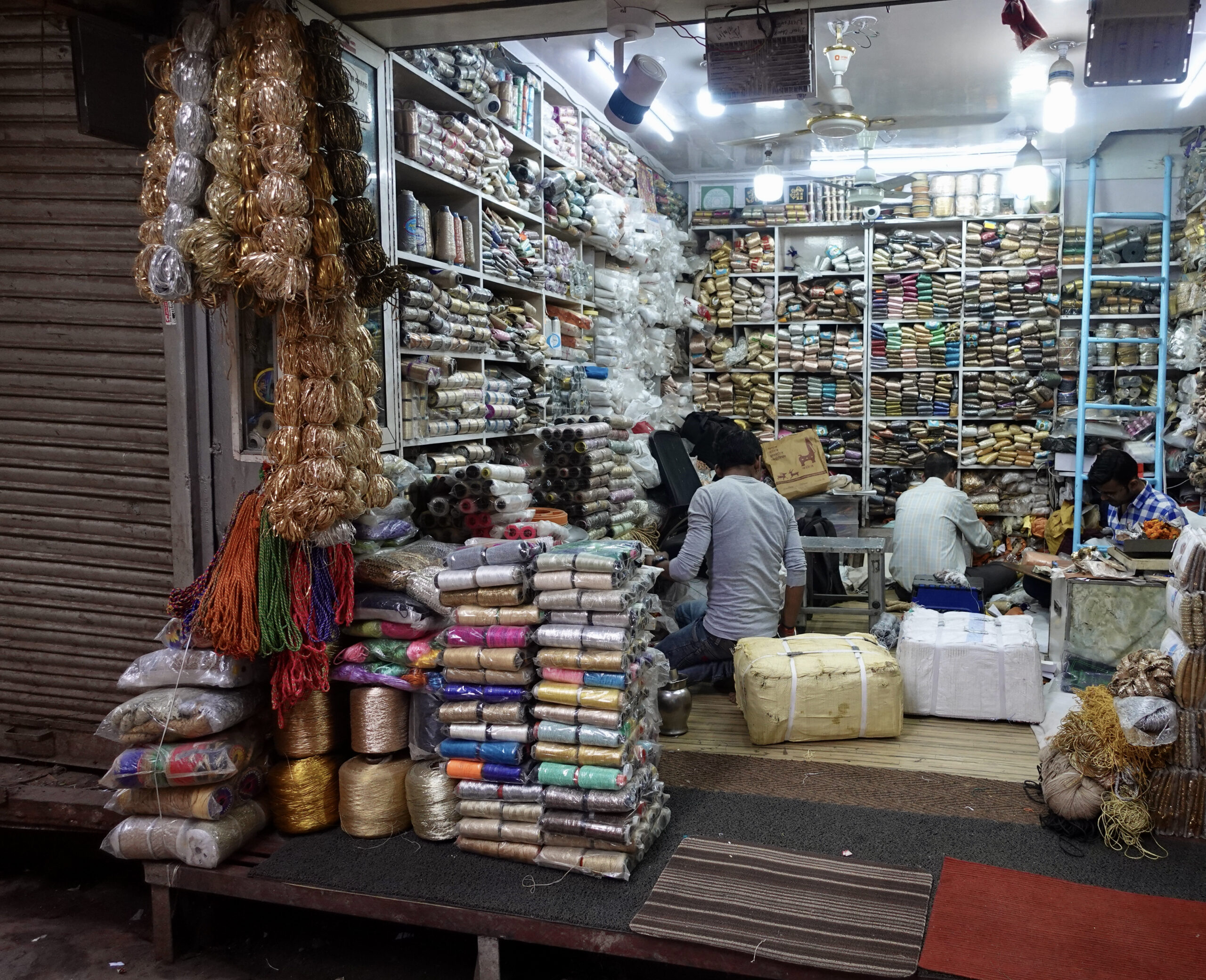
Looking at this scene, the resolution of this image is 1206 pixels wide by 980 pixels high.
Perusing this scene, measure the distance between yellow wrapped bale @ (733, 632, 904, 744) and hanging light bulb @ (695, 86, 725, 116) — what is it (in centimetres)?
440

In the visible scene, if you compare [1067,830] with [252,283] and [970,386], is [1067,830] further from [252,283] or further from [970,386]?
[970,386]

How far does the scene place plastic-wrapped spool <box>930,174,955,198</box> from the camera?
925 cm

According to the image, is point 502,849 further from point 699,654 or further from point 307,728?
point 699,654

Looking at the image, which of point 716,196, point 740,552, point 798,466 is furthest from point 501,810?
point 716,196

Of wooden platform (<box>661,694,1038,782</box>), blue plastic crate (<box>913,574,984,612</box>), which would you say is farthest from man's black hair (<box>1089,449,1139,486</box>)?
wooden platform (<box>661,694,1038,782</box>)

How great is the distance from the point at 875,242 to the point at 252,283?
7.89m

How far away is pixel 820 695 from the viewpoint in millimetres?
4180

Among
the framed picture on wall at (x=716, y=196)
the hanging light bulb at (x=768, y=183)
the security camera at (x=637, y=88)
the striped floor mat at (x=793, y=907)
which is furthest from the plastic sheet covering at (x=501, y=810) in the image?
the framed picture on wall at (x=716, y=196)

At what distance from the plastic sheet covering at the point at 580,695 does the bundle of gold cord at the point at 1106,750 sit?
1.64m

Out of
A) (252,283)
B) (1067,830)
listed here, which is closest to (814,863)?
(1067,830)

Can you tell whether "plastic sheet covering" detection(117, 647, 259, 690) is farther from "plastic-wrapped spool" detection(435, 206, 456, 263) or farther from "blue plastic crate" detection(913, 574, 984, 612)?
"blue plastic crate" detection(913, 574, 984, 612)

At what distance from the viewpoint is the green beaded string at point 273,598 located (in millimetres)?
3154

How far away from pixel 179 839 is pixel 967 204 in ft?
28.7

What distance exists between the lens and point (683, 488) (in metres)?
7.52
